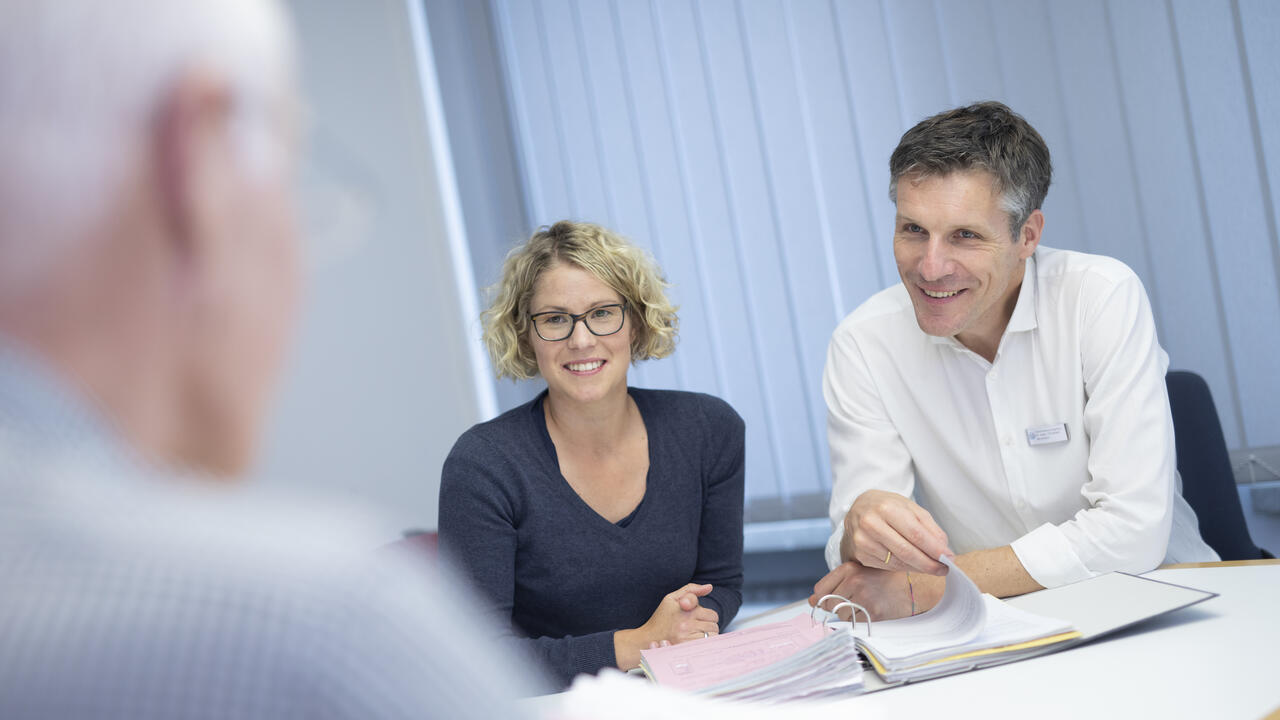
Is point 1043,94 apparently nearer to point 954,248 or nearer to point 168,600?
point 954,248

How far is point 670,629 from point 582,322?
2.18 feet

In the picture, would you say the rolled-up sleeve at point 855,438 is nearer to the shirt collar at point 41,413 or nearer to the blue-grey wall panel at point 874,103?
the blue-grey wall panel at point 874,103

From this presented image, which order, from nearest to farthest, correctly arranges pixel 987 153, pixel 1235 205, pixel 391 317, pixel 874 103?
1. pixel 987 153
2. pixel 1235 205
3. pixel 874 103
4. pixel 391 317

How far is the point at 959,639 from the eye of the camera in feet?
3.73

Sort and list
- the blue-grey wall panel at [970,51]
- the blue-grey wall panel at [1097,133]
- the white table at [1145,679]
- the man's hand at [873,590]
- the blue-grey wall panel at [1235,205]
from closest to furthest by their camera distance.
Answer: the white table at [1145,679] < the man's hand at [873,590] < the blue-grey wall panel at [1235,205] < the blue-grey wall panel at [1097,133] < the blue-grey wall panel at [970,51]

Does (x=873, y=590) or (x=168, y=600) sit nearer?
(x=168, y=600)

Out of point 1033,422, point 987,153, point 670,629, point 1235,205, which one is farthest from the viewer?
point 1235,205

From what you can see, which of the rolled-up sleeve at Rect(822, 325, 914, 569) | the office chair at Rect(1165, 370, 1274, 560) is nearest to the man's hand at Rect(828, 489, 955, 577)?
the rolled-up sleeve at Rect(822, 325, 914, 569)

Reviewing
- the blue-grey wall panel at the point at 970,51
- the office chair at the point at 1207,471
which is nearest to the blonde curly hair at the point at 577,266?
the office chair at the point at 1207,471

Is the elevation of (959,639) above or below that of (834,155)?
below

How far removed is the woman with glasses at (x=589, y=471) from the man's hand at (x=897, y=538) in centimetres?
32

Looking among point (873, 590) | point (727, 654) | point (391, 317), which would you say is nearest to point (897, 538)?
point (873, 590)

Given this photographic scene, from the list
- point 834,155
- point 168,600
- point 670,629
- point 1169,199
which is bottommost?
point 670,629

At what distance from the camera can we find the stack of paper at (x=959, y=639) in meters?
1.12
